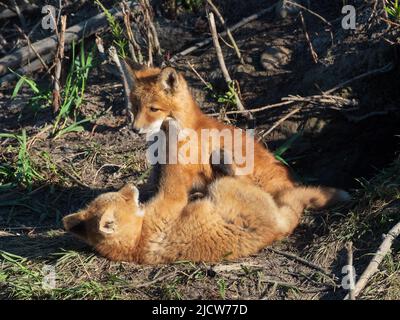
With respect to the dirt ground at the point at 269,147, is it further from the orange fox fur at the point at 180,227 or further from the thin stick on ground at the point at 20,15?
the thin stick on ground at the point at 20,15

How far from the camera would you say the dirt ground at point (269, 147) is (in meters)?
5.25

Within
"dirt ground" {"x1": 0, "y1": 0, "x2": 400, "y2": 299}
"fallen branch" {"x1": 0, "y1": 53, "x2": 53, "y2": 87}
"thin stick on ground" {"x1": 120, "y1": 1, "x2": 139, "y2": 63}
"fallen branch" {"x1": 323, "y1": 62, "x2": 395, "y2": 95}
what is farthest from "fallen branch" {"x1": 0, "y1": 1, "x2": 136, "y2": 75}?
"fallen branch" {"x1": 323, "y1": 62, "x2": 395, "y2": 95}

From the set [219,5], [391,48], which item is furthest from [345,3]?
[219,5]

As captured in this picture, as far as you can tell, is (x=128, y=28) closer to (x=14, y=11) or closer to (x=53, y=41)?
(x=53, y=41)

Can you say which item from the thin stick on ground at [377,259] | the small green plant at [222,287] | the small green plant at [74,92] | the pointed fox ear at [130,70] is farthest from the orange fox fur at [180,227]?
the small green plant at [74,92]

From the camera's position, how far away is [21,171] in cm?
708

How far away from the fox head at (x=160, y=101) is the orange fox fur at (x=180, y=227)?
0.68 meters

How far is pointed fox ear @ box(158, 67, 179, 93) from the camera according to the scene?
19.5 feet

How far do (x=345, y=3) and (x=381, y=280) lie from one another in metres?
3.82

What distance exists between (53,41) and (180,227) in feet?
13.7

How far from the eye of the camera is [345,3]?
7.75m

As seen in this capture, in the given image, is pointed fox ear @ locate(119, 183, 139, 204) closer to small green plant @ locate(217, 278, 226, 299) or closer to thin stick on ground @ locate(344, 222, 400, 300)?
small green plant @ locate(217, 278, 226, 299)

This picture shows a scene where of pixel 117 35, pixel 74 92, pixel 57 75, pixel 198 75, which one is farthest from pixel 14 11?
pixel 198 75

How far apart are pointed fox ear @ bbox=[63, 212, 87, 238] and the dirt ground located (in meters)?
0.25
